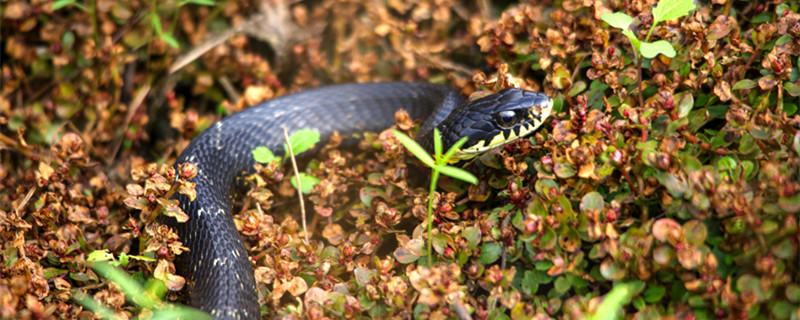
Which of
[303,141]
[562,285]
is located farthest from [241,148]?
[562,285]

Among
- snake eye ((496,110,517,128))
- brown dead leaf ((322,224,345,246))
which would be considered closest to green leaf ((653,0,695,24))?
snake eye ((496,110,517,128))

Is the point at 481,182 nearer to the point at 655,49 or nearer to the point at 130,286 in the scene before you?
the point at 655,49

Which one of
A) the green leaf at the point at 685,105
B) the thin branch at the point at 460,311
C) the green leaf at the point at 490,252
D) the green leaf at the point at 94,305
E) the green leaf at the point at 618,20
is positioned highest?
the green leaf at the point at 618,20

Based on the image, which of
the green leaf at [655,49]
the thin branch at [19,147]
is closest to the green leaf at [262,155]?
the thin branch at [19,147]

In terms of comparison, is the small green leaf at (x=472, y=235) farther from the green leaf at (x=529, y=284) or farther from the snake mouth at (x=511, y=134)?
the snake mouth at (x=511, y=134)

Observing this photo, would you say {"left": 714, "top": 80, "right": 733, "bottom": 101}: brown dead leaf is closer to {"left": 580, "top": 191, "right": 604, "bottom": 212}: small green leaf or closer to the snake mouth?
the snake mouth

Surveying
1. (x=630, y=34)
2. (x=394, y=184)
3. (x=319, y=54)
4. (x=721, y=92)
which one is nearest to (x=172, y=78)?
(x=319, y=54)
